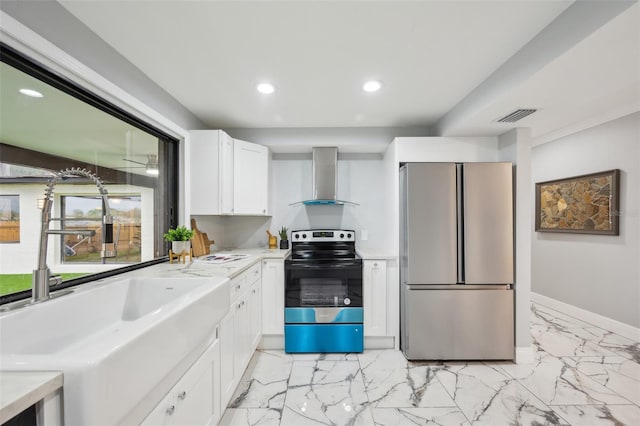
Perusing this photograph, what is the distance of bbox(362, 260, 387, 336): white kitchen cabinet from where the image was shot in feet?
8.55

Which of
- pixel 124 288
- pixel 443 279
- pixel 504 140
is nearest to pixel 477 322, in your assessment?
pixel 443 279

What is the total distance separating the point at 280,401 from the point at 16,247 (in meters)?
1.75

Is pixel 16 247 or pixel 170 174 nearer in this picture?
pixel 16 247

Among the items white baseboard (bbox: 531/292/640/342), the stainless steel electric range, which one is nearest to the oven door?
the stainless steel electric range

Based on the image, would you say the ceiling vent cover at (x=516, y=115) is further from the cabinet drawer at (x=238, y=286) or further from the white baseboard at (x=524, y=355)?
the cabinet drawer at (x=238, y=286)

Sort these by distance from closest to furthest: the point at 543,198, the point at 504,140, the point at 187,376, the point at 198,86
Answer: the point at 187,376, the point at 198,86, the point at 504,140, the point at 543,198

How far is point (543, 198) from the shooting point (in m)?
3.65

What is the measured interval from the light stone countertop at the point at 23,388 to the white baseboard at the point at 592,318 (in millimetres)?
4320

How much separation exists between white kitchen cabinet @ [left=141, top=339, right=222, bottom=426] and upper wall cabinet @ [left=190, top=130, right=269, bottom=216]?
54.7 inches

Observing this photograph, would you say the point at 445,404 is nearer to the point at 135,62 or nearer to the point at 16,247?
the point at 16,247

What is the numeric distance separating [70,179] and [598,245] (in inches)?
189

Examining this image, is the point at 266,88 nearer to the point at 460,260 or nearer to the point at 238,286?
the point at 238,286

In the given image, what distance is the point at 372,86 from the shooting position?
204cm

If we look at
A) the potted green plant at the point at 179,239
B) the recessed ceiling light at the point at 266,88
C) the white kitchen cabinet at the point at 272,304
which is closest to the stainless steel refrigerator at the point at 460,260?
the white kitchen cabinet at the point at 272,304
